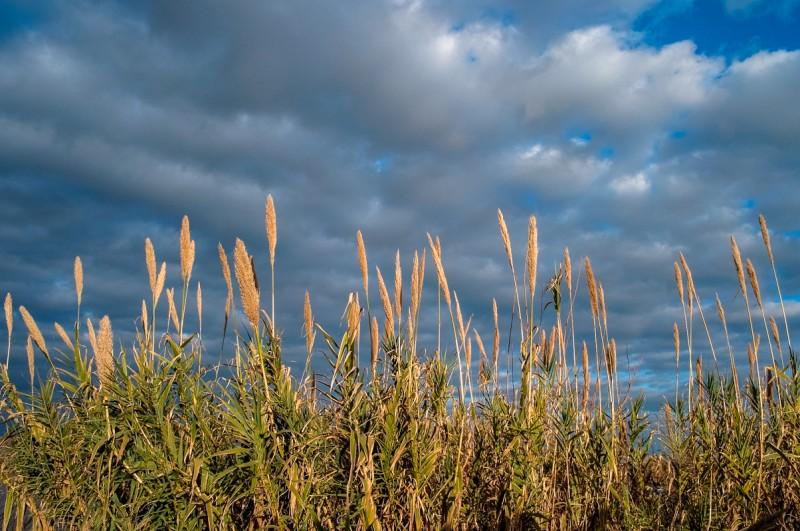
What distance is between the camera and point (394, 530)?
3758 mm

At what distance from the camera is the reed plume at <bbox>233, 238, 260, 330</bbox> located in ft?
12.6

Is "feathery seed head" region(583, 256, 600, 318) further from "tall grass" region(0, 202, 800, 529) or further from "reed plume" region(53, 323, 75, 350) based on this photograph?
"reed plume" region(53, 323, 75, 350)

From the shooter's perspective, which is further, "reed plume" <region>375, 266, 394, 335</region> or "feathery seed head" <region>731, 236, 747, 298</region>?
"feathery seed head" <region>731, 236, 747, 298</region>

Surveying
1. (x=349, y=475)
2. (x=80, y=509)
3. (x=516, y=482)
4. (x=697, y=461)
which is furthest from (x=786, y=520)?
(x=80, y=509)

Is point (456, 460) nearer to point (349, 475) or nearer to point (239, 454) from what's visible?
point (349, 475)

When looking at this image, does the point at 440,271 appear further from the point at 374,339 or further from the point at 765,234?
the point at 765,234

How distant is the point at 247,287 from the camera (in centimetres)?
385

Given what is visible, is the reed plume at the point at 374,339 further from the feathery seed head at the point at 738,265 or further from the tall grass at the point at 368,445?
the feathery seed head at the point at 738,265

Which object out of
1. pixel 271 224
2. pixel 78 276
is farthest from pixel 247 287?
pixel 78 276

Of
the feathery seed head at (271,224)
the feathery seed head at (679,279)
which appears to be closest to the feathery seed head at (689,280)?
the feathery seed head at (679,279)

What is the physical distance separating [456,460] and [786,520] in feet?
8.26

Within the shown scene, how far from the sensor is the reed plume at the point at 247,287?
12.6ft

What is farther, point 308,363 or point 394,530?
point 308,363

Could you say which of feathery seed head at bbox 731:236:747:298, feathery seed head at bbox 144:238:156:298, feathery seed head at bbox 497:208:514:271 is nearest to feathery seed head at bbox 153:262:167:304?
→ feathery seed head at bbox 144:238:156:298
